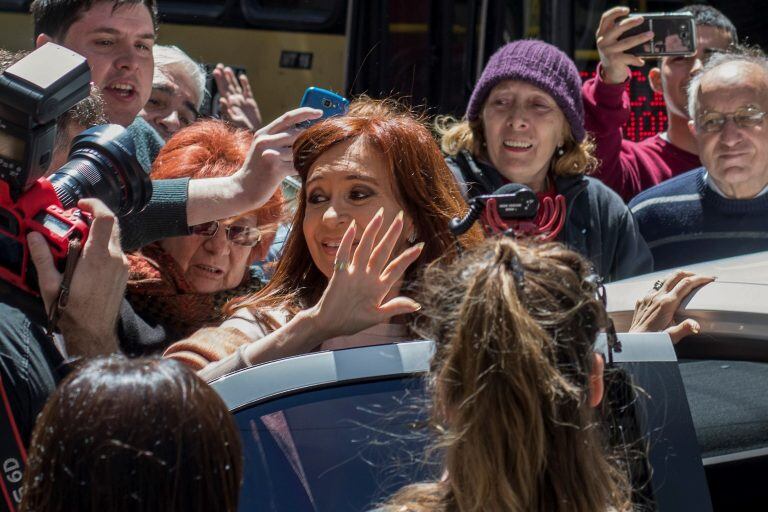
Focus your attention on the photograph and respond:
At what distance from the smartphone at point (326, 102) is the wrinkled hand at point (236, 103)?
174cm

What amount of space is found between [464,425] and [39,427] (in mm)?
595

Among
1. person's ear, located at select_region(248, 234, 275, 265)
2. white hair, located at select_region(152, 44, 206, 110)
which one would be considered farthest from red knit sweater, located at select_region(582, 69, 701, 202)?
white hair, located at select_region(152, 44, 206, 110)

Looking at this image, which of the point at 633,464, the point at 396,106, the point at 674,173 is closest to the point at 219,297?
the point at 396,106

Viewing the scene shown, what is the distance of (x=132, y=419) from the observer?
4.70 feet

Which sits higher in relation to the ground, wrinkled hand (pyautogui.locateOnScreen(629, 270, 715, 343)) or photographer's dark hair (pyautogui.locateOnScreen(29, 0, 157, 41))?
photographer's dark hair (pyautogui.locateOnScreen(29, 0, 157, 41))

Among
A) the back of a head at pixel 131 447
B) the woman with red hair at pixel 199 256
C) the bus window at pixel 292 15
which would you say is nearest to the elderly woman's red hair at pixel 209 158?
the woman with red hair at pixel 199 256

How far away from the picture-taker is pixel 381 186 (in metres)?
2.78

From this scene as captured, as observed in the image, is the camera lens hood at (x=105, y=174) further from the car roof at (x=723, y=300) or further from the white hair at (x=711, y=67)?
the white hair at (x=711, y=67)

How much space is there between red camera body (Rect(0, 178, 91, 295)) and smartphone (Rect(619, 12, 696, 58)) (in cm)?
238

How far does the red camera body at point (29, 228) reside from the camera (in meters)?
2.25

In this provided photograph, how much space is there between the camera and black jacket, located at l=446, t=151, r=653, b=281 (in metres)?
3.69

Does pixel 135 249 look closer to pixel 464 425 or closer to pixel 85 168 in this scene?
pixel 85 168

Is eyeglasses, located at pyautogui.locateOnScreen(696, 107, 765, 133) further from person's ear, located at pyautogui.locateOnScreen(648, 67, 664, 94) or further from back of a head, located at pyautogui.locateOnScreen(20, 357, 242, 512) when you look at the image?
back of a head, located at pyautogui.locateOnScreen(20, 357, 242, 512)

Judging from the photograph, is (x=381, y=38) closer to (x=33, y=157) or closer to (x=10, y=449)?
(x=33, y=157)
